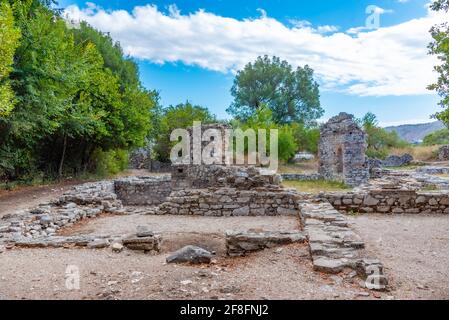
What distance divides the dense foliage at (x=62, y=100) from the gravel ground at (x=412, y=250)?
9.65 m

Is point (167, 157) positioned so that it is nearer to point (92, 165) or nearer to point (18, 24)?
point (92, 165)

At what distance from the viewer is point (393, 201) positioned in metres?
9.41

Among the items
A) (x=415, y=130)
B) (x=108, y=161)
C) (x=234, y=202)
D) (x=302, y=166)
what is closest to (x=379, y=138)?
(x=302, y=166)

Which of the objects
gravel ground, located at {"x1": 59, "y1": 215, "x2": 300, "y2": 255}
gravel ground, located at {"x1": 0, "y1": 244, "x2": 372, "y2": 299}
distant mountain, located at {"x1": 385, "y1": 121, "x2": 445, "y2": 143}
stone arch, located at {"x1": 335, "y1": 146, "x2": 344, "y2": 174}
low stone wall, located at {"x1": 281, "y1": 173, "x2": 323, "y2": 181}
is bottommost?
gravel ground, located at {"x1": 59, "y1": 215, "x2": 300, "y2": 255}

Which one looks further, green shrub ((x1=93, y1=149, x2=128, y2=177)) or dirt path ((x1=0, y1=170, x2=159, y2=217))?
green shrub ((x1=93, y1=149, x2=128, y2=177))

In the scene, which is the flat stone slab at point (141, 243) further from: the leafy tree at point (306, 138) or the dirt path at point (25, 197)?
the leafy tree at point (306, 138)

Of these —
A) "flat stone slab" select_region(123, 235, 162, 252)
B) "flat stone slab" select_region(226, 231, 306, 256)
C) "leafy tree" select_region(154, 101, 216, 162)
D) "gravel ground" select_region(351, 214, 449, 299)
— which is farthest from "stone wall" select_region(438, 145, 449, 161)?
"flat stone slab" select_region(123, 235, 162, 252)

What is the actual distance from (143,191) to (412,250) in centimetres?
1324

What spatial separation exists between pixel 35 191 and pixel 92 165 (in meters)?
8.15

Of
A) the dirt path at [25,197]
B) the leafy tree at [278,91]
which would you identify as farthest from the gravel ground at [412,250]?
the leafy tree at [278,91]

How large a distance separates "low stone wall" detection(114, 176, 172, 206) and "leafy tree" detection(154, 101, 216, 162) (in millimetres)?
12411

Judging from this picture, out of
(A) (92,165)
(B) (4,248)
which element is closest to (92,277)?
(B) (4,248)

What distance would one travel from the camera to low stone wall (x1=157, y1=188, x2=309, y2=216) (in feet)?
32.9

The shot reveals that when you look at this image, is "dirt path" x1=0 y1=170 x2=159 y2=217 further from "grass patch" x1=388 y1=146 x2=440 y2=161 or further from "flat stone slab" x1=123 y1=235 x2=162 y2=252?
"grass patch" x1=388 y1=146 x2=440 y2=161
